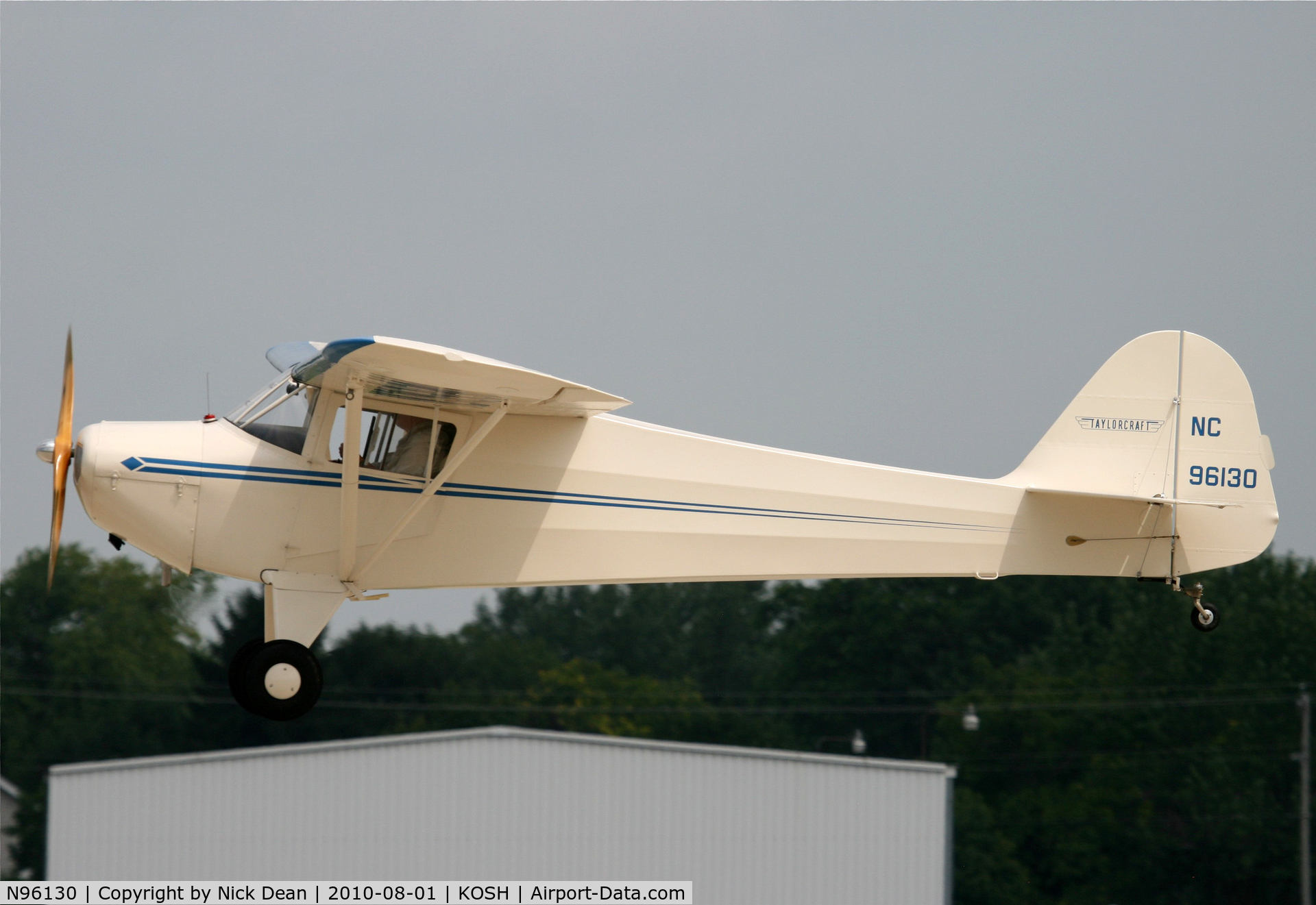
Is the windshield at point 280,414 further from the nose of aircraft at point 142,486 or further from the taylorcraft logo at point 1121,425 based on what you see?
the taylorcraft logo at point 1121,425

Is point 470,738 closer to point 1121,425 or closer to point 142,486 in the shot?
point 1121,425

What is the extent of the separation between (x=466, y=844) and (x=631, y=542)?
22.6 metres

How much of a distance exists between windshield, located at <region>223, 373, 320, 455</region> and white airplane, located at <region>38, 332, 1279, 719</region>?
2 cm

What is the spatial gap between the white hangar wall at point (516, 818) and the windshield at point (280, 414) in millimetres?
21582

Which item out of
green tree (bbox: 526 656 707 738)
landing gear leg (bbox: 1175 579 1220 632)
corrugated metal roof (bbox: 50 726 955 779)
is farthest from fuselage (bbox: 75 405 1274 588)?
green tree (bbox: 526 656 707 738)

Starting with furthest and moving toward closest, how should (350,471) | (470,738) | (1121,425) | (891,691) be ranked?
Result: (891,691) < (470,738) < (1121,425) < (350,471)

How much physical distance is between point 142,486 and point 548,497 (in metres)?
2.70

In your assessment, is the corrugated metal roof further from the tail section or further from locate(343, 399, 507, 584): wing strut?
locate(343, 399, 507, 584): wing strut

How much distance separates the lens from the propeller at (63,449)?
10.1m

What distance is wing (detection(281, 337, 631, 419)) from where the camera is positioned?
9133mm

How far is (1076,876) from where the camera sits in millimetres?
54188

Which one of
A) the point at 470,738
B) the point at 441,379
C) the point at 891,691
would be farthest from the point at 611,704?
the point at 441,379

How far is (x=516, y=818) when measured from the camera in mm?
→ 31469

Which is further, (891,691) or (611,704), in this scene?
(891,691)
